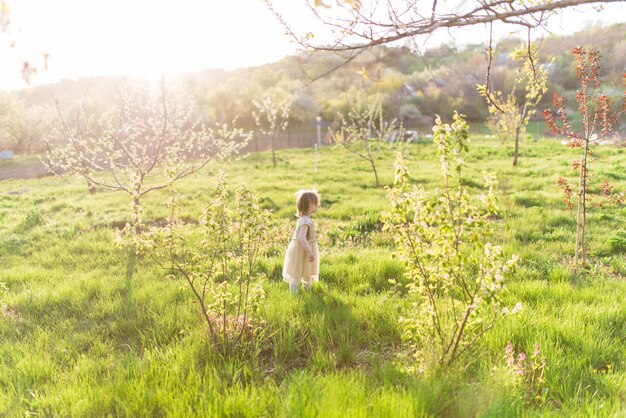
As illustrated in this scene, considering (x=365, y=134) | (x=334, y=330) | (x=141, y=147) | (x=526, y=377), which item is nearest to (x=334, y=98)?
(x=365, y=134)

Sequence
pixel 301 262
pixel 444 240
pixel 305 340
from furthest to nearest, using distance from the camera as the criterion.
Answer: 1. pixel 301 262
2. pixel 305 340
3. pixel 444 240

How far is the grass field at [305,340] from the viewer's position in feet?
9.25

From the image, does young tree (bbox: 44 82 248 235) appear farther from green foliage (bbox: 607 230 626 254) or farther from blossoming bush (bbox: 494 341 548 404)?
green foliage (bbox: 607 230 626 254)

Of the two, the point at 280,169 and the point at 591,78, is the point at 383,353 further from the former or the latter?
the point at 280,169

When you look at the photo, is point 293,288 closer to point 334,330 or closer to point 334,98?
point 334,330

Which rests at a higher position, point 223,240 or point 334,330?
point 223,240

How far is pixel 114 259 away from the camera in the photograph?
7070mm

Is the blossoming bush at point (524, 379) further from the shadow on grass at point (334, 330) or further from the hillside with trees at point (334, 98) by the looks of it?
the hillside with trees at point (334, 98)

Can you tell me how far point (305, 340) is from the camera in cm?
402

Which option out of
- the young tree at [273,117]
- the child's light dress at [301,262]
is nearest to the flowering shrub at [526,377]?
the child's light dress at [301,262]

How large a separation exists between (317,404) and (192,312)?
2292 mm

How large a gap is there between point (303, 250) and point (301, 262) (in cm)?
15

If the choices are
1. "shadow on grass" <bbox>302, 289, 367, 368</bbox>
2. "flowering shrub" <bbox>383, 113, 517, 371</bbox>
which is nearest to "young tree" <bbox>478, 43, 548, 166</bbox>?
"flowering shrub" <bbox>383, 113, 517, 371</bbox>

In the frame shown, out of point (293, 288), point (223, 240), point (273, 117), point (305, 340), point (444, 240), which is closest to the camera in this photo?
point (444, 240)
